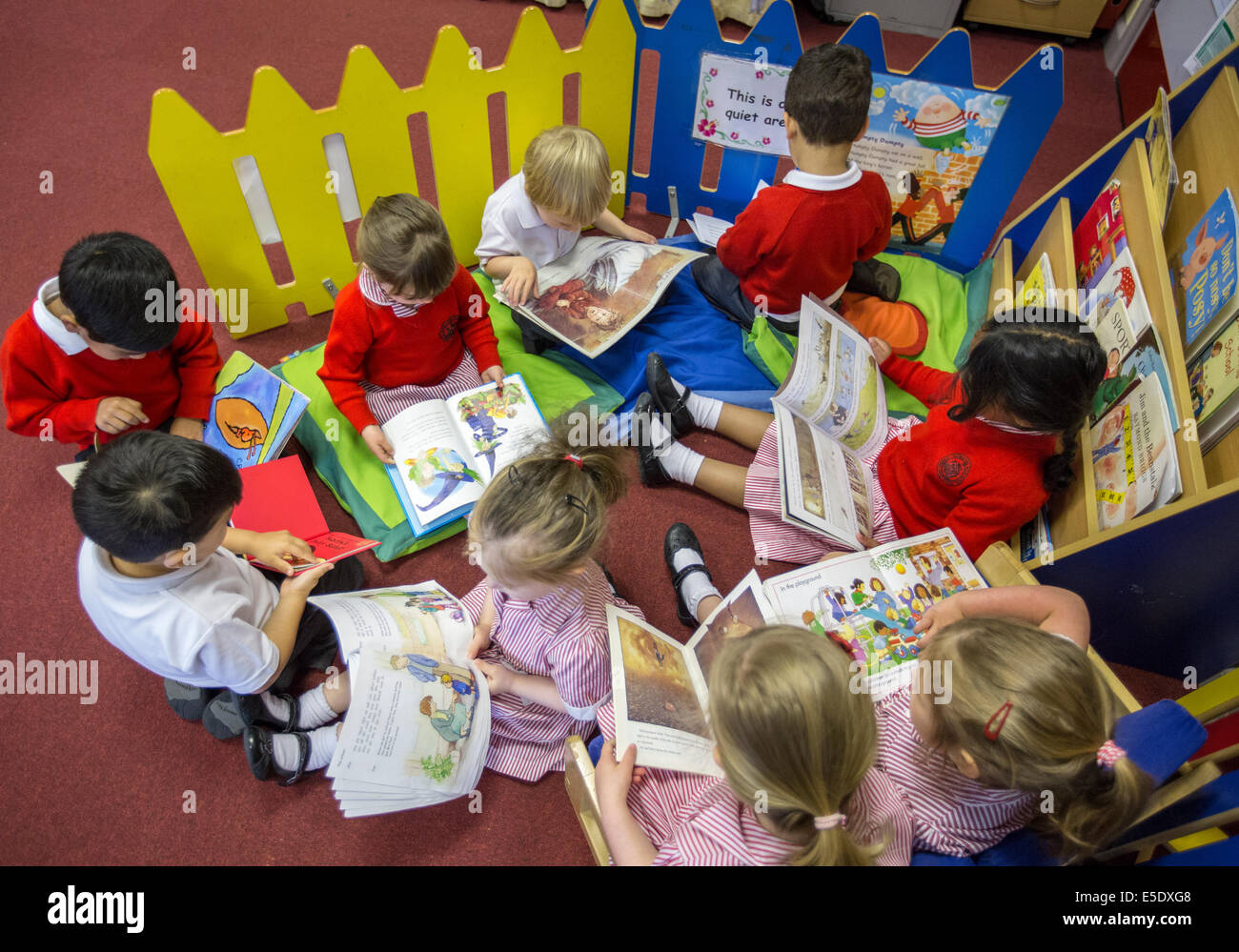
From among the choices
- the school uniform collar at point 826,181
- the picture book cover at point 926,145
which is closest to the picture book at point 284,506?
the school uniform collar at point 826,181

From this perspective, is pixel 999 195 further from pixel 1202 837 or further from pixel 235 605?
pixel 235 605

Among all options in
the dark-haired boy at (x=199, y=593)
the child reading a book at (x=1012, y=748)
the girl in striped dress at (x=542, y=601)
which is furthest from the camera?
the girl in striped dress at (x=542, y=601)

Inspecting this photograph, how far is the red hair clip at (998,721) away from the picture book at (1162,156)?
1.43 meters

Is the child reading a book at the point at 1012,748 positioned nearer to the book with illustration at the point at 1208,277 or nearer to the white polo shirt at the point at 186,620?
the book with illustration at the point at 1208,277

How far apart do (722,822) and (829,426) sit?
49.7 inches

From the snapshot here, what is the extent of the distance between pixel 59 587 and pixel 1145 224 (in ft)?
9.99

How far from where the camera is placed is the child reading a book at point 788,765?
1.19 meters

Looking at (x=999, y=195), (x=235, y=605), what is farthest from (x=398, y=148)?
(x=999, y=195)

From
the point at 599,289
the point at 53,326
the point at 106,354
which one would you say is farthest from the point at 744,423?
the point at 53,326

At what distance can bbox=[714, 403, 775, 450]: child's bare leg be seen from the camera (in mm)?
2494

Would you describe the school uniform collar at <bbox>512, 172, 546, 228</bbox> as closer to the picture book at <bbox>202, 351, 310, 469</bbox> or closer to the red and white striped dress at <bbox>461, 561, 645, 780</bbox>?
the picture book at <bbox>202, 351, 310, 469</bbox>

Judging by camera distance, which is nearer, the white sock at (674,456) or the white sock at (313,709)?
the white sock at (313,709)

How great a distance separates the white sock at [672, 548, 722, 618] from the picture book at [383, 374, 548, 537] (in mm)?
530

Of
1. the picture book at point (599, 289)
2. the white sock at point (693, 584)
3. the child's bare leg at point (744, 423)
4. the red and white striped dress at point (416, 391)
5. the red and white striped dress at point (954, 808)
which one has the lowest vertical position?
the white sock at point (693, 584)
